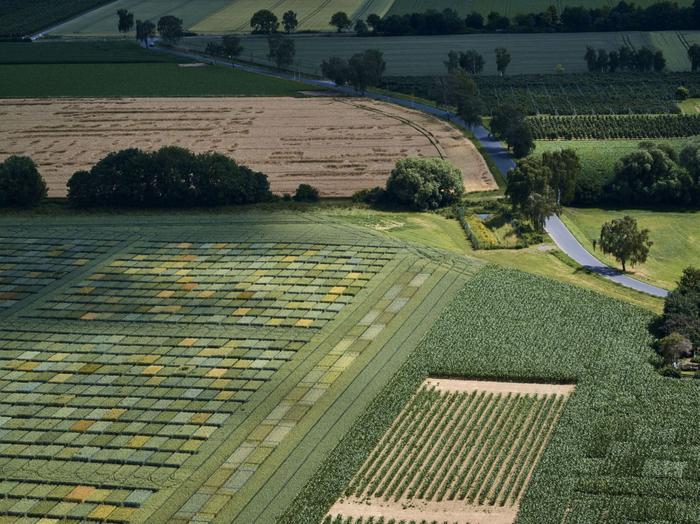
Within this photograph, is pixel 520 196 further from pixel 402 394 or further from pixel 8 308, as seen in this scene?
pixel 8 308

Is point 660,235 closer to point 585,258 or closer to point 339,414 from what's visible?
point 585,258

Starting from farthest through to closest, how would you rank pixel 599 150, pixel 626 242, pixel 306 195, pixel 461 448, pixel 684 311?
pixel 599 150 < pixel 306 195 < pixel 626 242 < pixel 684 311 < pixel 461 448

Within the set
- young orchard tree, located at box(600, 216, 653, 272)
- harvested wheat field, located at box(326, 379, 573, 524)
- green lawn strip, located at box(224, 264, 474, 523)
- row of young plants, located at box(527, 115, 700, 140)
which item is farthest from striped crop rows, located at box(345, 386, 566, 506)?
row of young plants, located at box(527, 115, 700, 140)

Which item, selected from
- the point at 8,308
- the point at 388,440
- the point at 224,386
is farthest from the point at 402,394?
the point at 8,308

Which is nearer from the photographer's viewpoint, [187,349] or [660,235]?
[187,349]

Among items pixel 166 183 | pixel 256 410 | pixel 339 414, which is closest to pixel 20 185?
pixel 166 183

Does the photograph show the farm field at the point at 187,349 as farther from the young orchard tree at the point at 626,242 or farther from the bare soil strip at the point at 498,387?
the young orchard tree at the point at 626,242

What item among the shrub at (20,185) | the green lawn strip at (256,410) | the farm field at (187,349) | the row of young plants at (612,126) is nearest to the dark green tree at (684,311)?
the farm field at (187,349)
